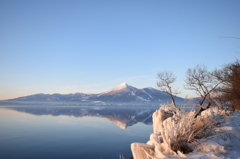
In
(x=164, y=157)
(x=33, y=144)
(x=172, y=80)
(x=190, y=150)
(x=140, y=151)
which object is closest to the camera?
(x=164, y=157)

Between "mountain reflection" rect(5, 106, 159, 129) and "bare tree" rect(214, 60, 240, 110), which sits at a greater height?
"bare tree" rect(214, 60, 240, 110)

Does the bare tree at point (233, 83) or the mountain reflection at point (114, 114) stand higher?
the bare tree at point (233, 83)

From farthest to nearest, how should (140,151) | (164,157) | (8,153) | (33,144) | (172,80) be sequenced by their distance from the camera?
(172,80)
(33,144)
(8,153)
(140,151)
(164,157)

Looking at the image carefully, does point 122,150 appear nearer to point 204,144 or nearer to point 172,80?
point 204,144

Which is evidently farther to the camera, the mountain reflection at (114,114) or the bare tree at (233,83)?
the mountain reflection at (114,114)

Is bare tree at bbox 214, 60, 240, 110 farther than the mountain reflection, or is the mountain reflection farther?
the mountain reflection

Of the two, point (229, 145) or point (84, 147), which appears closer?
point (229, 145)

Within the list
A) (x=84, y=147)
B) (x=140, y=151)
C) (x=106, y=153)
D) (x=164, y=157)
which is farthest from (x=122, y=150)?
(x=164, y=157)

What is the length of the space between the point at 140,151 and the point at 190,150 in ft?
3.13

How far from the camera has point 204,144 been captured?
291cm

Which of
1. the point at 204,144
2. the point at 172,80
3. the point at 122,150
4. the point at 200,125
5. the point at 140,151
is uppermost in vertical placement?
the point at 172,80

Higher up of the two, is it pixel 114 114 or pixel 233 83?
pixel 233 83

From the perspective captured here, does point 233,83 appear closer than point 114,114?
Yes

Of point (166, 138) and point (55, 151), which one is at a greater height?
point (166, 138)
